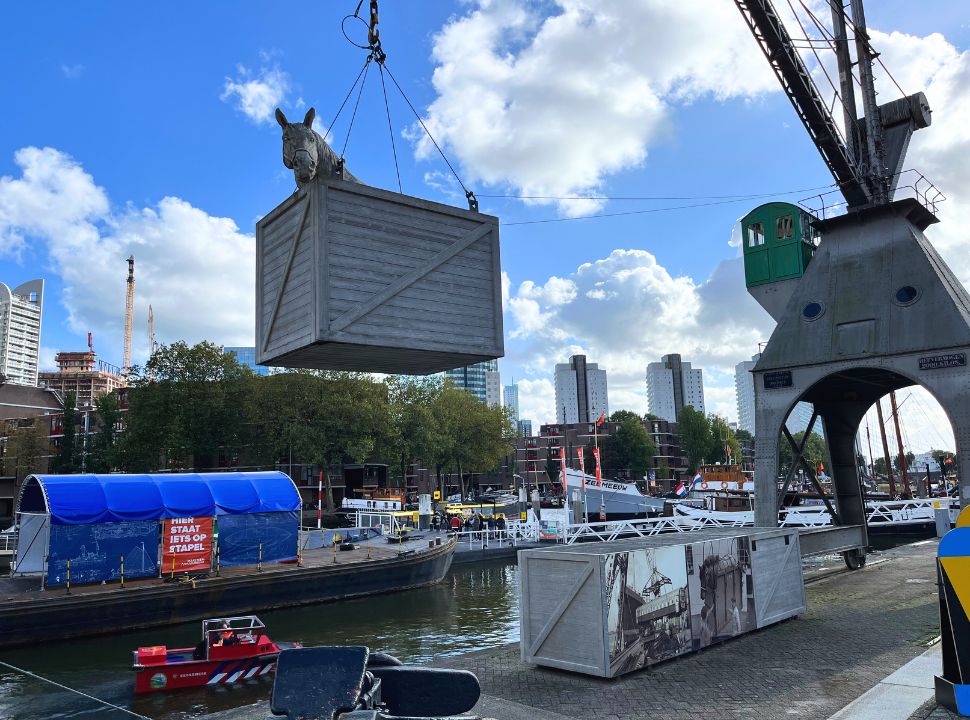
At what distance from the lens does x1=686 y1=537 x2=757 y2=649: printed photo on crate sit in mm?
13727

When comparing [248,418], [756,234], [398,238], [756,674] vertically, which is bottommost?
[756,674]

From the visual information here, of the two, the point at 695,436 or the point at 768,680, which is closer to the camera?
the point at 768,680

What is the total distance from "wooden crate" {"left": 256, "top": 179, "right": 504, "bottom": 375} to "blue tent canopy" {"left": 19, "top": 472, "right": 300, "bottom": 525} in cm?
2034

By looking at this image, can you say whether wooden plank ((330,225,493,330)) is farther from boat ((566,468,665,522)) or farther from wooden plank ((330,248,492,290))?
boat ((566,468,665,522))

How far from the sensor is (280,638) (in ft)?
79.7

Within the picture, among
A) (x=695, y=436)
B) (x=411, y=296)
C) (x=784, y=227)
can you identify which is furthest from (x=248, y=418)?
(x=695, y=436)

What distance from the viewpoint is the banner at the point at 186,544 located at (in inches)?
1066

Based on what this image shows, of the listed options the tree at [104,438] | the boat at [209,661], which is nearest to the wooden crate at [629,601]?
the boat at [209,661]

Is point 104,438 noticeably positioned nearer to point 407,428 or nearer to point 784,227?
point 407,428

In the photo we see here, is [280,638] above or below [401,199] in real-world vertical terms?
below

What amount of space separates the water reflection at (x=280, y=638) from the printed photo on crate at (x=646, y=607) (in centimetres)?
886

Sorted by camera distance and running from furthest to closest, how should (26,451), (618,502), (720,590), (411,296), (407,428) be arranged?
(407,428)
(26,451)
(618,502)
(720,590)
(411,296)

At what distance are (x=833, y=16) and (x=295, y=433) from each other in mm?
53957

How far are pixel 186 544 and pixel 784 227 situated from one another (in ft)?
87.0
